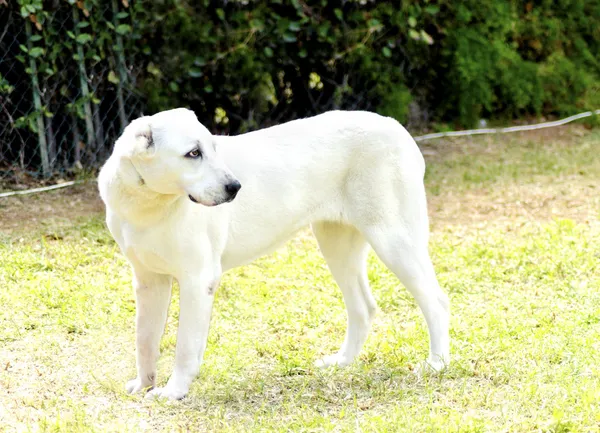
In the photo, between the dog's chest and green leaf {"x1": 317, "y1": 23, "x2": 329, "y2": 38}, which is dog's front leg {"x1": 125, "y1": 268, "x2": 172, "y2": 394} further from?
green leaf {"x1": 317, "y1": 23, "x2": 329, "y2": 38}

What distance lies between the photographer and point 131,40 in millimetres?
7477

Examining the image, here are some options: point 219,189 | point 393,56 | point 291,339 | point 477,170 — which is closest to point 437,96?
point 393,56

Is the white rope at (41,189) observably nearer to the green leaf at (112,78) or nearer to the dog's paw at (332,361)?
the green leaf at (112,78)

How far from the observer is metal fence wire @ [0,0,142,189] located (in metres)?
6.97

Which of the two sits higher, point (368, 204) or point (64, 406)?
point (368, 204)

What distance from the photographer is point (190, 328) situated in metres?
3.80

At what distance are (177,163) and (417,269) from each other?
48.3 inches

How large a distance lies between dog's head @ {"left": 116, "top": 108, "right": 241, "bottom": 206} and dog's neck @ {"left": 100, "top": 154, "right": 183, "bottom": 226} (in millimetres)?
35

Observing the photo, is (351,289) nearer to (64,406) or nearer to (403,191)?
(403,191)

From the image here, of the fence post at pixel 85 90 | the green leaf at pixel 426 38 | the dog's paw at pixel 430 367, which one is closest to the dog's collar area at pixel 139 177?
the dog's paw at pixel 430 367

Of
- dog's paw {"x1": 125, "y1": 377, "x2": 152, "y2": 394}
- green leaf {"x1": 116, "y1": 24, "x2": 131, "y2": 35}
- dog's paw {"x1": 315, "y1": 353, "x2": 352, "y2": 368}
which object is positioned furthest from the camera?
green leaf {"x1": 116, "y1": 24, "x2": 131, "y2": 35}

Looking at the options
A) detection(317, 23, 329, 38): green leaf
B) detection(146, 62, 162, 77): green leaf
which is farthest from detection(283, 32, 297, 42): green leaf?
detection(146, 62, 162, 77): green leaf

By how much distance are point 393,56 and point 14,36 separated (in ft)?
12.6

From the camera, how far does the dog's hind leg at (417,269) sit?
4070 millimetres
